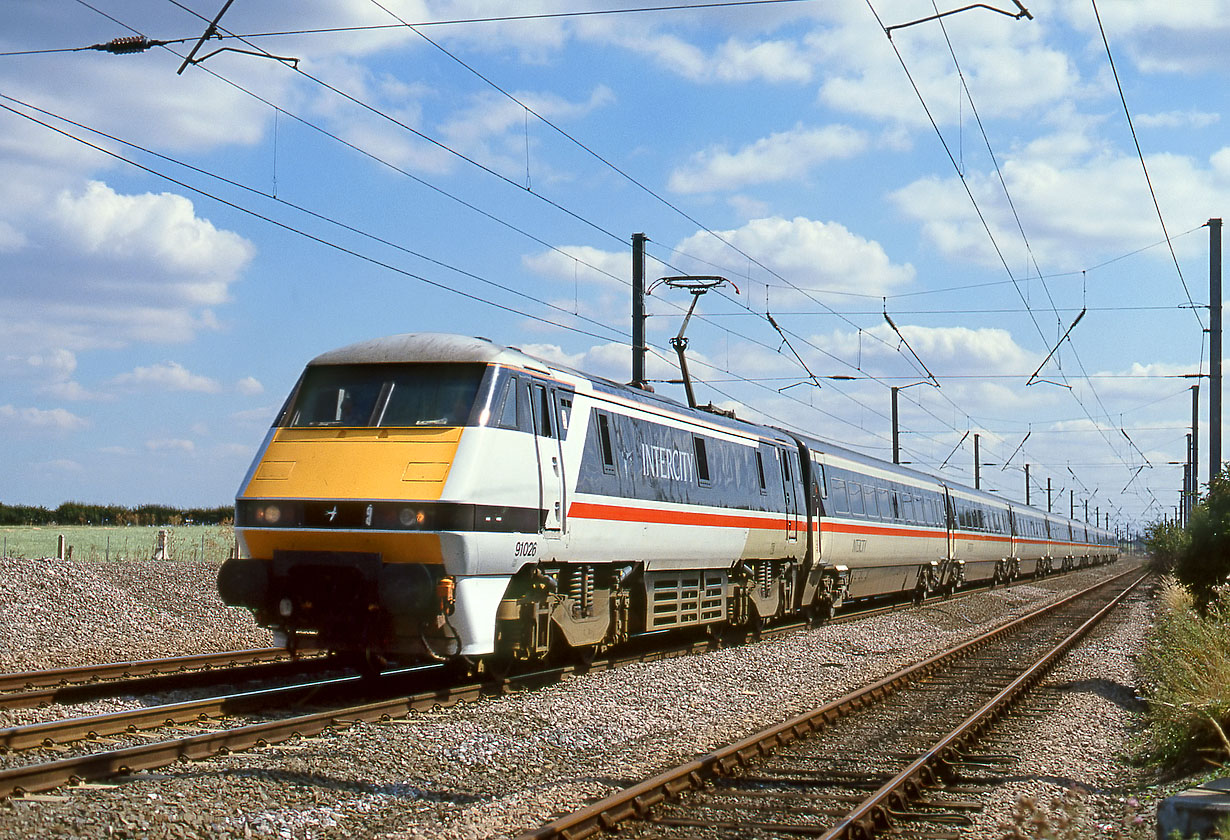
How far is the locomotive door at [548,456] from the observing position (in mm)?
12320

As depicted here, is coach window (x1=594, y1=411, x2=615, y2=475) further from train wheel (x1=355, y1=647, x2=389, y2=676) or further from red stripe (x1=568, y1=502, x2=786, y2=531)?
train wheel (x1=355, y1=647, x2=389, y2=676)

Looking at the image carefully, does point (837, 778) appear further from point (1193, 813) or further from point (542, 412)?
point (542, 412)

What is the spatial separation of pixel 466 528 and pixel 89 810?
4762 millimetres

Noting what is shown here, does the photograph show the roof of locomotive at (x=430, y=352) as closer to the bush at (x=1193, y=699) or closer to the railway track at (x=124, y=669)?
the railway track at (x=124, y=669)

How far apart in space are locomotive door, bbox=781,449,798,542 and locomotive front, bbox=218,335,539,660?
9533mm

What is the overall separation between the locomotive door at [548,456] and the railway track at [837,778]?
3280 mm

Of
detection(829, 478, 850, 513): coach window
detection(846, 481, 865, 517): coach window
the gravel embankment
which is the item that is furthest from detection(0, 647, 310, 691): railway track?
detection(846, 481, 865, 517): coach window

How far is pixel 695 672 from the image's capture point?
14.4 meters

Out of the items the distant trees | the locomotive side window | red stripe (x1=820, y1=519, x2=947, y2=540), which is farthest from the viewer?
the distant trees

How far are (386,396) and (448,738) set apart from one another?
3.89 metres

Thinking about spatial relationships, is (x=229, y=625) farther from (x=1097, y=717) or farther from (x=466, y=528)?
(x=1097, y=717)

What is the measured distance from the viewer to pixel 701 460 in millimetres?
17047

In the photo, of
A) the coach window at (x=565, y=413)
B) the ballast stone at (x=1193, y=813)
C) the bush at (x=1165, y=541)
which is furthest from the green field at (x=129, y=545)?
the bush at (x=1165, y=541)

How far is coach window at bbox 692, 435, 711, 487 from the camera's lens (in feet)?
55.4
